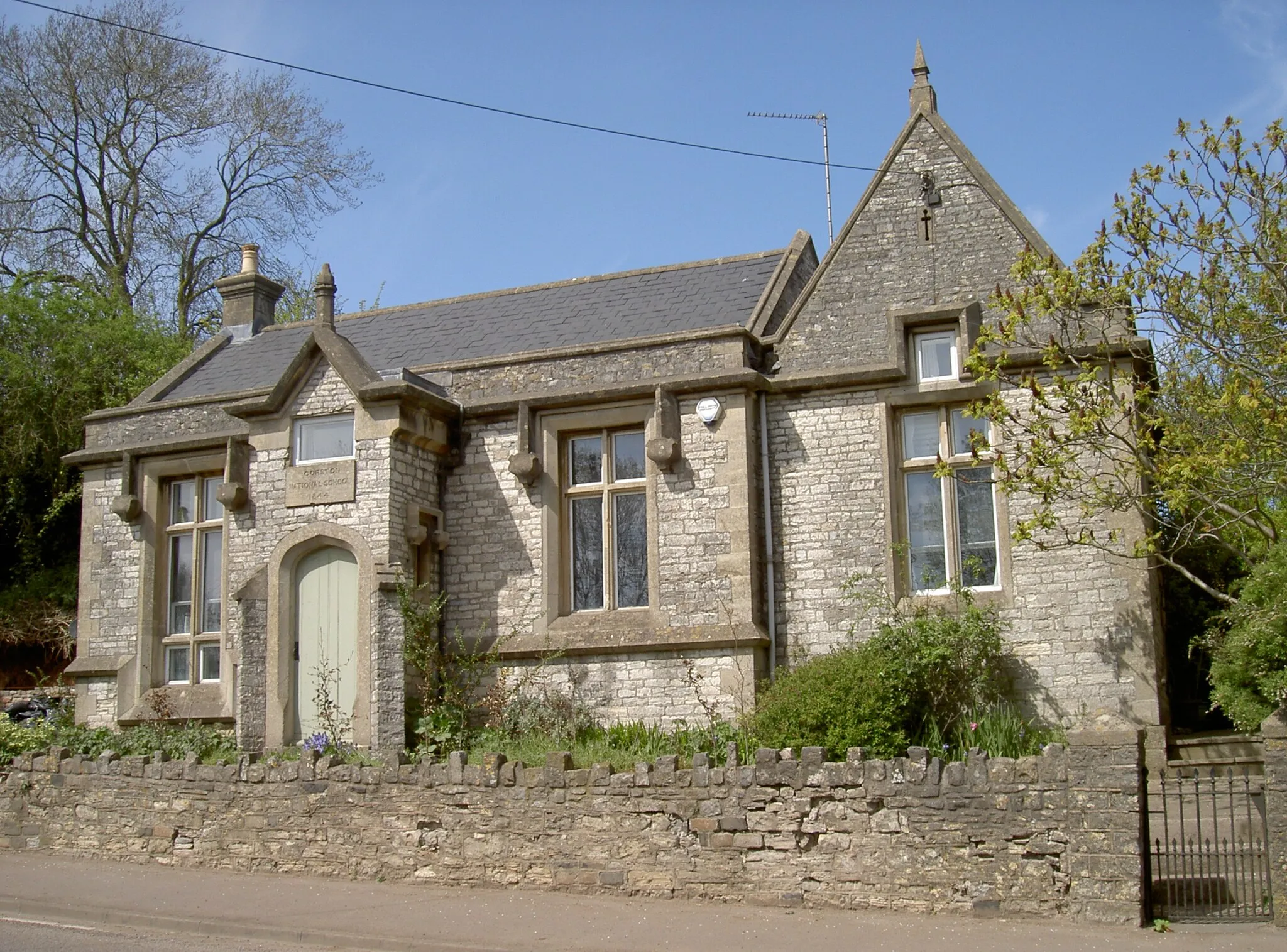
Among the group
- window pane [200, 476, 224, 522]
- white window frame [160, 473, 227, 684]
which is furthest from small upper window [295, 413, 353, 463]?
window pane [200, 476, 224, 522]

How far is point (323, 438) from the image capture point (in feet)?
53.2

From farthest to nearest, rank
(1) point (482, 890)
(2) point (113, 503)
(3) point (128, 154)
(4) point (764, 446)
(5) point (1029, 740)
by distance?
(3) point (128, 154) < (2) point (113, 503) < (4) point (764, 446) < (5) point (1029, 740) < (1) point (482, 890)

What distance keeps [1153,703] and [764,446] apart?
503 centimetres

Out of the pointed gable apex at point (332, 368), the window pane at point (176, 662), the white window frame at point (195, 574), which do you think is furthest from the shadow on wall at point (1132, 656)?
the window pane at point (176, 662)

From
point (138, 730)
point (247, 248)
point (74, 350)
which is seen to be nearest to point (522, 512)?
point (138, 730)

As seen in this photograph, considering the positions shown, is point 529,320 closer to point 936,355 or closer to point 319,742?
point 936,355

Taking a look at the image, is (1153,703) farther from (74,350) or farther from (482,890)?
(74,350)

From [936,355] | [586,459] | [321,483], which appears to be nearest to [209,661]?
[321,483]

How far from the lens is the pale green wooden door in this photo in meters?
15.6

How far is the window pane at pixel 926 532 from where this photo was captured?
583 inches

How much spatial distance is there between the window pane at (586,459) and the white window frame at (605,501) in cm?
2

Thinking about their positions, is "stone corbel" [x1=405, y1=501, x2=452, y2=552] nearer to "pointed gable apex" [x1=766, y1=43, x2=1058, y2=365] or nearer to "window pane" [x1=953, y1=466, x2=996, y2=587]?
"pointed gable apex" [x1=766, y1=43, x2=1058, y2=365]

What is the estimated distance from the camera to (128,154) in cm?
3100

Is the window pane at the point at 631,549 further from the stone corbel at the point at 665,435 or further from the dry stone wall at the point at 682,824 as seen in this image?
the dry stone wall at the point at 682,824
